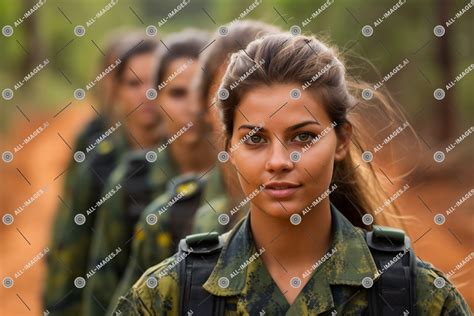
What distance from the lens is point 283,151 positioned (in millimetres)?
4262

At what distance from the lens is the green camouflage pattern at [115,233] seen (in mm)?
7258

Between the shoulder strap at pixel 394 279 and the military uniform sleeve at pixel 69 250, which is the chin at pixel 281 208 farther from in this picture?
the military uniform sleeve at pixel 69 250

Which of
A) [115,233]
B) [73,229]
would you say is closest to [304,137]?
[115,233]

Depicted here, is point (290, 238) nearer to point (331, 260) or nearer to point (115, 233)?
point (331, 260)

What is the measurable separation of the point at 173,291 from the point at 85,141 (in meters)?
5.56

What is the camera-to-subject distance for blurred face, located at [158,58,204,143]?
711cm

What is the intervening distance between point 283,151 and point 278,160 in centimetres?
4

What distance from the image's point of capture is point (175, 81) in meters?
7.30

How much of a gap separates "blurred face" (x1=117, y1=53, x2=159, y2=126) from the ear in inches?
164

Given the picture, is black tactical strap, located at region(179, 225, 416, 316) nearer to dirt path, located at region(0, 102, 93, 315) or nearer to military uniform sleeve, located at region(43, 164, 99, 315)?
military uniform sleeve, located at region(43, 164, 99, 315)

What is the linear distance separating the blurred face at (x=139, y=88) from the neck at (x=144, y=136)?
45mm

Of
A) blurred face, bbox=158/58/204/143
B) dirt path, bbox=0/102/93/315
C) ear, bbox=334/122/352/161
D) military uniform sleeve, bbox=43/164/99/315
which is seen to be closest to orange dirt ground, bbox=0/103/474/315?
dirt path, bbox=0/102/93/315

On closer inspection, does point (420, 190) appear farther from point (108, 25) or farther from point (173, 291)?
point (173, 291)

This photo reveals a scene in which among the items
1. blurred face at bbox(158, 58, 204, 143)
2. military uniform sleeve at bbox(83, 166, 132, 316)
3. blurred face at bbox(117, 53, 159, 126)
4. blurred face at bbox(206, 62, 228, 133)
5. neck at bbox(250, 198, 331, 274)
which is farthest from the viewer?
blurred face at bbox(117, 53, 159, 126)
